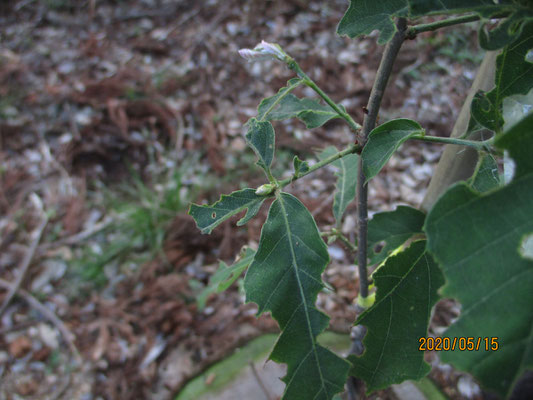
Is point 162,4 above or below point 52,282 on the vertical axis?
above

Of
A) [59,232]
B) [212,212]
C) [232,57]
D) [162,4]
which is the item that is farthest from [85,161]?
[212,212]

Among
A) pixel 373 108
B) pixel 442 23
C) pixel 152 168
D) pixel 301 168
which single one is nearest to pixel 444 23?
pixel 442 23

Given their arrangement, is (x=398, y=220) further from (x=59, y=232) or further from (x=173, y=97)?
(x=173, y=97)

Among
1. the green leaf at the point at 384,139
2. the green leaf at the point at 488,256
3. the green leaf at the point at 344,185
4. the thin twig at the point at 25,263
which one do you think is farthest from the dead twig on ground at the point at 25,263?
the green leaf at the point at 488,256

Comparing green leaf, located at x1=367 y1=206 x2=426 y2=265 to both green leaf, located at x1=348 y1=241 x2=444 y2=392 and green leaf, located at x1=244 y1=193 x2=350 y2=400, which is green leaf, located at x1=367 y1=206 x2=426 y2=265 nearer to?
green leaf, located at x1=348 y1=241 x2=444 y2=392

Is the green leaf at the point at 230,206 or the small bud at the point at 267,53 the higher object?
the small bud at the point at 267,53

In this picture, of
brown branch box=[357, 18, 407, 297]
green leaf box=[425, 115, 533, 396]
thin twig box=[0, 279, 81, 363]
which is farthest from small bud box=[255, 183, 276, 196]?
thin twig box=[0, 279, 81, 363]

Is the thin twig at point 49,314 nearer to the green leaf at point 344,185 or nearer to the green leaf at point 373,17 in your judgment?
the green leaf at point 344,185
